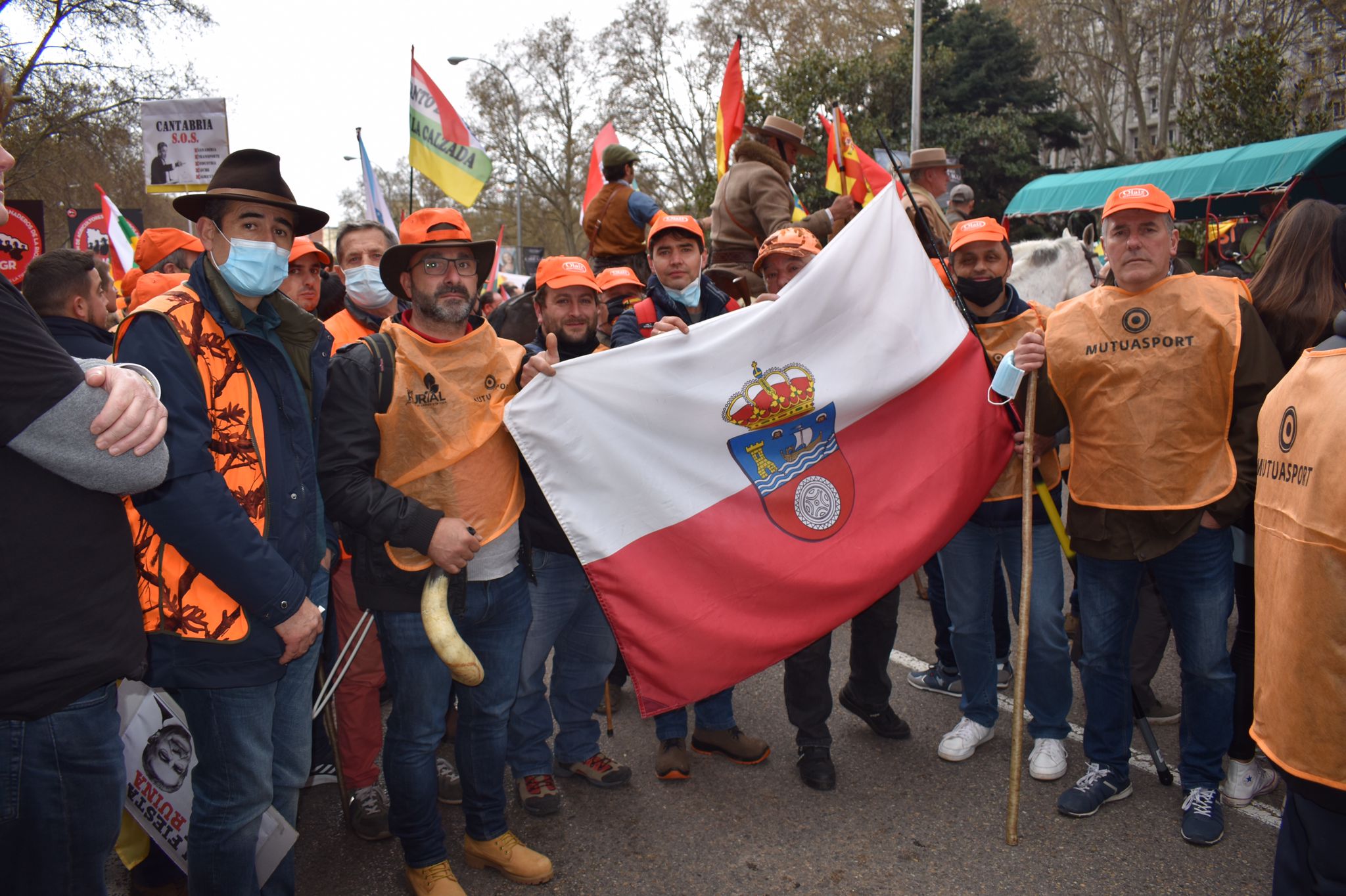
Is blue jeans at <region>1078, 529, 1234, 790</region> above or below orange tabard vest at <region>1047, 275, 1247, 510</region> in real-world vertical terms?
below

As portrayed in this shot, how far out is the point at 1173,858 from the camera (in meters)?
3.30

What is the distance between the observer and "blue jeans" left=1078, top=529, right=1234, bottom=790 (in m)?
3.45

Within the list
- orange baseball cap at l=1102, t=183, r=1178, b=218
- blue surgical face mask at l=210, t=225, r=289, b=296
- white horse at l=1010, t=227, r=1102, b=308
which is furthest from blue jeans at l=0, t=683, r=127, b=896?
white horse at l=1010, t=227, r=1102, b=308

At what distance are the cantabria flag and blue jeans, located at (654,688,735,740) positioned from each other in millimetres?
4572

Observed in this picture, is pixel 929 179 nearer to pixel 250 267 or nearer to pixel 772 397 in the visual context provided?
pixel 772 397

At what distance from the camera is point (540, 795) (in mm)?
3896

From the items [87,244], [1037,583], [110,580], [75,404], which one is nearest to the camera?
[75,404]

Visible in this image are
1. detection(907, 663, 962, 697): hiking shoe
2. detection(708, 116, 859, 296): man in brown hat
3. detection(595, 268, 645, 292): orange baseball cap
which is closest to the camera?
detection(907, 663, 962, 697): hiking shoe

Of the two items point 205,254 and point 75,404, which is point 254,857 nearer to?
point 75,404

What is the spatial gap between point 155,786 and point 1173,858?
3.54 m

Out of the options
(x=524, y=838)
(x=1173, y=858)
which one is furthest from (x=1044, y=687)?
(x=524, y=838)

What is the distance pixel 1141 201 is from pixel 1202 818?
228 cm

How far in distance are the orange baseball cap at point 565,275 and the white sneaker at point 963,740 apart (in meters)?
2.53

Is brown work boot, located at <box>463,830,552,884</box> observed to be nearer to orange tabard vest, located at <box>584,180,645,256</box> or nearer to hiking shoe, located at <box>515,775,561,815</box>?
hiking shoe, located at <box>515,775,561,815</box>
